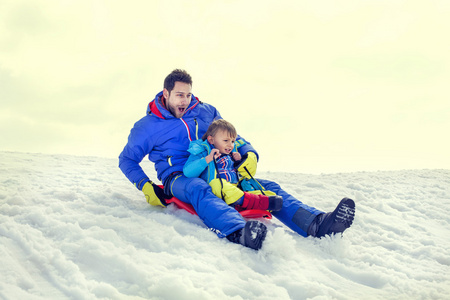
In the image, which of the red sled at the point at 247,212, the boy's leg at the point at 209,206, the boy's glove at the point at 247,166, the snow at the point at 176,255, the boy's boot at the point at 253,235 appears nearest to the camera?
the snow at the point at 176,255

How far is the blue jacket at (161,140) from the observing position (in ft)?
13.1

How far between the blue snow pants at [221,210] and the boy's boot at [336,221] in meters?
0.07

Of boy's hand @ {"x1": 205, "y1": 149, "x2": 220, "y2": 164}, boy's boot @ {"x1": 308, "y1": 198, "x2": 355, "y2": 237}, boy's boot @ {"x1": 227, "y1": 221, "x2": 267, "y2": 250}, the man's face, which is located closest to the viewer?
boy's boot @ {"x1": 227, "y1": 221, "x2": 267, "y2": 250}

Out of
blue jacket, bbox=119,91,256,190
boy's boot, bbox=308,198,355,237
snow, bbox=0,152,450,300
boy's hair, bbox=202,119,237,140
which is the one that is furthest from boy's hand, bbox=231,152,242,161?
boy's boot, bbox=308,198,355,237

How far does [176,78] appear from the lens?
395 cm

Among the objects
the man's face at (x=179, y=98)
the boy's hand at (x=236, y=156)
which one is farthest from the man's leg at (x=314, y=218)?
the man's face at (x=179, y=98)

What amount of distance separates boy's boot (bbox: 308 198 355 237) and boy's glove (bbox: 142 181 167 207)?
1.49m

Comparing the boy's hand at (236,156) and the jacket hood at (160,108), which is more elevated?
the jacket hood at (160,108)

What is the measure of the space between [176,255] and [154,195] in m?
1.33

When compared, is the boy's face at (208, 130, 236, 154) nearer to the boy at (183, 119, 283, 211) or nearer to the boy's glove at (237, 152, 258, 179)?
the boy at (183, 119, 283, 211)

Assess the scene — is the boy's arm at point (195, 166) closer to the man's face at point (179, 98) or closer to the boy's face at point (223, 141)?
Result: the boy's face at point (223, 141)

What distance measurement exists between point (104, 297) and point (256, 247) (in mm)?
1170

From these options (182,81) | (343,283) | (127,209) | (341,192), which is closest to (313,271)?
(343,283)

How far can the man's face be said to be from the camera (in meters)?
3.94
